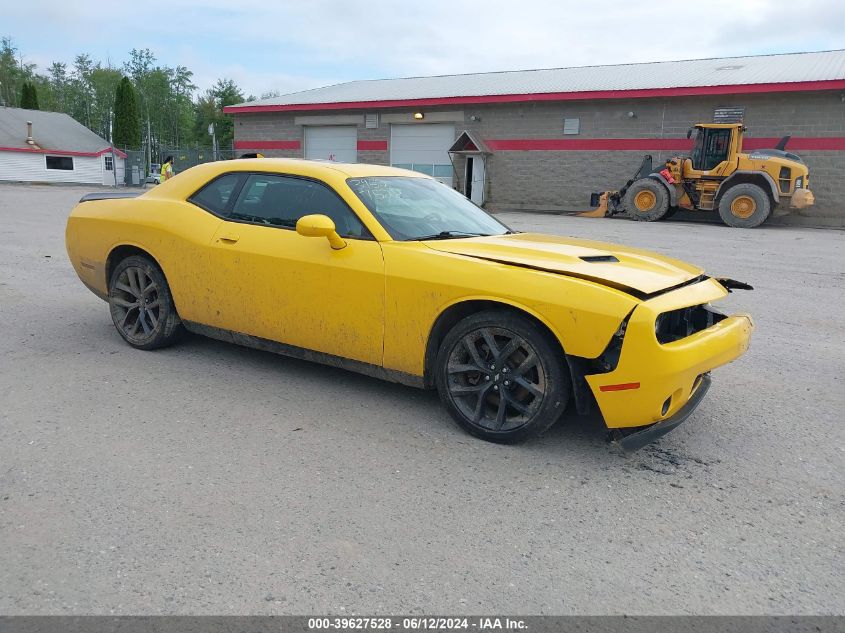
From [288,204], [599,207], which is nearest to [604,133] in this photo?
[599,207]

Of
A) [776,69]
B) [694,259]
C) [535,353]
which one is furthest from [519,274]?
[776,69]

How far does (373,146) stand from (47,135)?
3186 centimetres

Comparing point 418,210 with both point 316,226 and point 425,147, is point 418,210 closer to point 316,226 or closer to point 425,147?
point 316,226

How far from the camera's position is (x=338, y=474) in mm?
3111

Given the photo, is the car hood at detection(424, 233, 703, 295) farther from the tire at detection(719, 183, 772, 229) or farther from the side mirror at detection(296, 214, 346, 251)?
the tire at detection(719, 183, 772, 229)

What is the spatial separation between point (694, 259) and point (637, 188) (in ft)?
33.1

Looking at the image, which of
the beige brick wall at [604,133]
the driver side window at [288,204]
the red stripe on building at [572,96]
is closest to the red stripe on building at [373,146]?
the beige brick wall at [604,133]

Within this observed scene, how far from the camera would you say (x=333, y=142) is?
30.1 metres

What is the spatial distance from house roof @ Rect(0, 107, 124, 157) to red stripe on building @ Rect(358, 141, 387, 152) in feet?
92.7

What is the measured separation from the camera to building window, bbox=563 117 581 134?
24.6 metres

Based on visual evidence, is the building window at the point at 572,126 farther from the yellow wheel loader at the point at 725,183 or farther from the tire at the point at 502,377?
the tire at the point at 502,377

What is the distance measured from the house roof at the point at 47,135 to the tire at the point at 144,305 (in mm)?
46927

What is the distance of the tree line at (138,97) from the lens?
2987 inches

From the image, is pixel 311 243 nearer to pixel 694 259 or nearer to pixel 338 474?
pixel 338 474
